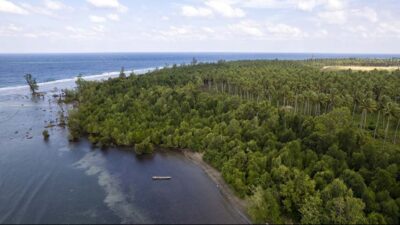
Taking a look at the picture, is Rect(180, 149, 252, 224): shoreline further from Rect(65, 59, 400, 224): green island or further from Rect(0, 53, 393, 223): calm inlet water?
Rect(65, 59, 400, 224): green island

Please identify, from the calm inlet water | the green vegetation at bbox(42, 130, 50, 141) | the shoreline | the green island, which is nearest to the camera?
the green island

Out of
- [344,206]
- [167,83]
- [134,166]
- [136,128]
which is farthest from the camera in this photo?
[167,83]

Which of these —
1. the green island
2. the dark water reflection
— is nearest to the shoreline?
the dark water reflection

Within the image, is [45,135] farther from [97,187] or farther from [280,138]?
[280,138]

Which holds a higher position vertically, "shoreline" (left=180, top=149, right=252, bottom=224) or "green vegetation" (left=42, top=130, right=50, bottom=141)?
"green vegetation" (left=42, top=130, right=50, bottom=141)

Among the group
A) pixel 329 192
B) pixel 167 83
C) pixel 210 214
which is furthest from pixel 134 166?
pixel 167 83

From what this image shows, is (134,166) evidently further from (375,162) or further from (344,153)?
(375,162)

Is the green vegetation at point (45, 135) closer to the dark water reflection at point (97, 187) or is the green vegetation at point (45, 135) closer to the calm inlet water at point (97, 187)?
the calm inlet water at point (97, 187)
